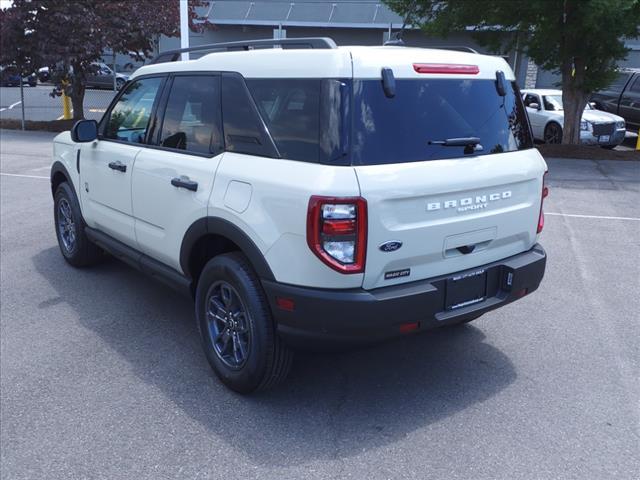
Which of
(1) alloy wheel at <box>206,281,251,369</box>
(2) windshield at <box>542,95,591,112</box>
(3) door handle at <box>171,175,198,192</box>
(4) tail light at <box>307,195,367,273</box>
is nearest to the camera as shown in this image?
(4) tail light at <box>307,195,367,273</box>

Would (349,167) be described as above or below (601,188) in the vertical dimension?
above

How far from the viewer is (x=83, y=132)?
502cm

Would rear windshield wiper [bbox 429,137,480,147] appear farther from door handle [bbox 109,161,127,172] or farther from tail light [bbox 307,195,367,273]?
door handle [bbox 109,161,127,172]

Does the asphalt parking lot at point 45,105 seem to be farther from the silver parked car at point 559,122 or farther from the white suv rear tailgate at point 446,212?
the white suv rear tailgate at point 446,212

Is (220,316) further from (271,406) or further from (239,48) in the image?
(239,48)

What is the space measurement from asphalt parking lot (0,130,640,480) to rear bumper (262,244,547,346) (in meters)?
0.56

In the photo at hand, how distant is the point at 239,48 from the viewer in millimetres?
4133

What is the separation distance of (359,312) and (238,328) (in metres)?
0.91

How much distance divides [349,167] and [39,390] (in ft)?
7.66

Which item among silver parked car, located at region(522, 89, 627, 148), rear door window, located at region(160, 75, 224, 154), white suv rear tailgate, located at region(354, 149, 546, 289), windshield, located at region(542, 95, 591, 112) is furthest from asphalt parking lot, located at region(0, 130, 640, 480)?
windshield, located at region(542, 95, 591, 112)

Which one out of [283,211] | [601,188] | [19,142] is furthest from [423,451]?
[19,142]

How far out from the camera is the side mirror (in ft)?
16.5

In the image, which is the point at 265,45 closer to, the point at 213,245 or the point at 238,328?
the point at 213,245

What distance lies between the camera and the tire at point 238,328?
3.34 metres
